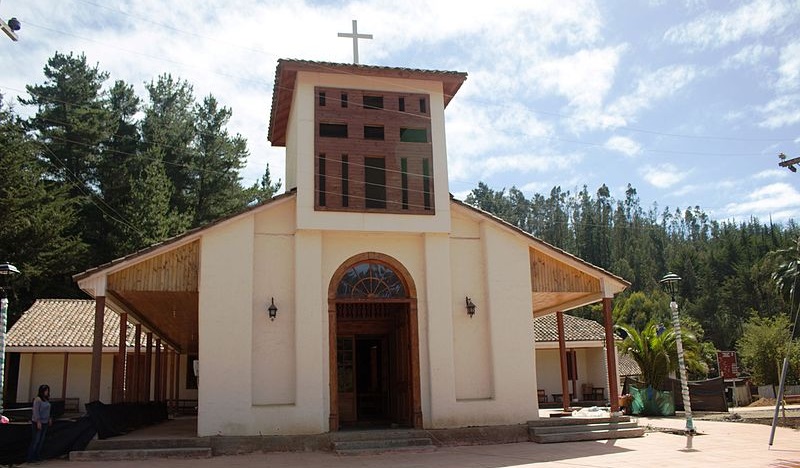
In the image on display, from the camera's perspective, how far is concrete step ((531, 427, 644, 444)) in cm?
1459

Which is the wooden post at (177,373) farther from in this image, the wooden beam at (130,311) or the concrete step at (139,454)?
the concrete step at (139,454)

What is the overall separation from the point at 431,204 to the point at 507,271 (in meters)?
2.41

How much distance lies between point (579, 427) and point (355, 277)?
6.01m

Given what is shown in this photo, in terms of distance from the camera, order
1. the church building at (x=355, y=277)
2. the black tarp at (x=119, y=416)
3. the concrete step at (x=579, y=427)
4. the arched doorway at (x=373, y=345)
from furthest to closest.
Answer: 1. the arched doorway at (x=373, y=345)
2. the concrete step at (x=579, y=427)
3. the church building at (x=355, y=277)
4. the black tarp at (x=119, y=416)

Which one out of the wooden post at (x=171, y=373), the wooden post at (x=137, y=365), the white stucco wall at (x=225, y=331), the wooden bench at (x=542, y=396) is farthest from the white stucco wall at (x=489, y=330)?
the wooden post at (x=171, y=373)

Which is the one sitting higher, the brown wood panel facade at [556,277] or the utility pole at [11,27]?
the utility pole at [11,27]

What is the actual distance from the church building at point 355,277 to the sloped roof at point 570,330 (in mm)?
13811


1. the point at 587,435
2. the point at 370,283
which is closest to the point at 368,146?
the point at 370,283

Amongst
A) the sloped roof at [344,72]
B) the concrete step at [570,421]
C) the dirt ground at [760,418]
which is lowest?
the dirt ground at [760,418]

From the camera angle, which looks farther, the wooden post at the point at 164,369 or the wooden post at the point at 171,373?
the wooden post at the point at 171,373

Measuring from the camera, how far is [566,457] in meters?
12.4

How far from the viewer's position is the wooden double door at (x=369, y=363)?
57.1 feet

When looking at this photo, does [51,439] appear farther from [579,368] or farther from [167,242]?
[579,368]

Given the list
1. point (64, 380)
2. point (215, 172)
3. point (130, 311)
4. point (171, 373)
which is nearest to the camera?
point (130, 311)
